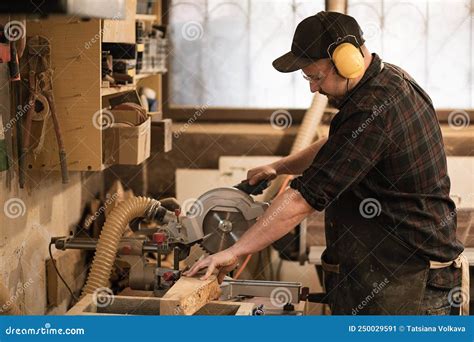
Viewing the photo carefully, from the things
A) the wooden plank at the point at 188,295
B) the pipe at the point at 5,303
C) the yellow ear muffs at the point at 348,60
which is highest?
the yellow ear muffs at the point at 348,60

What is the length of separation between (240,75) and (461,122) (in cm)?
140

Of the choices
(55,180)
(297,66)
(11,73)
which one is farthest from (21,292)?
(297,66)

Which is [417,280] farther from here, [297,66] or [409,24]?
[409,24]

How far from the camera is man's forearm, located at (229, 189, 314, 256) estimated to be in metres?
3.12

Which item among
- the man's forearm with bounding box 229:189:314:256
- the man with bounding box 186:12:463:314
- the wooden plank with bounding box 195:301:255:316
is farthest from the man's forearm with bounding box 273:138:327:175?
the wooden plank with bounding box 195:301:255:316

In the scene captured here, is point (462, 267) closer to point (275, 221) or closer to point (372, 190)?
point (372, 190)

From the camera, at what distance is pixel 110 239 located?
3852 mm

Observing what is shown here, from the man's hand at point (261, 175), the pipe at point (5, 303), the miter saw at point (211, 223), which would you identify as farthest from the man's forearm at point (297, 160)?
the pipe at point (5, 303)

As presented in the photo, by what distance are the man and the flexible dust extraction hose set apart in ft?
2.56

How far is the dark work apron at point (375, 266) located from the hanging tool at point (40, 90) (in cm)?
122

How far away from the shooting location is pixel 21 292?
3.87 meters

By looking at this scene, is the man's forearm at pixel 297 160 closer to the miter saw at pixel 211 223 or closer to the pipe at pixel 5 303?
the miter saw at pixel 211 223

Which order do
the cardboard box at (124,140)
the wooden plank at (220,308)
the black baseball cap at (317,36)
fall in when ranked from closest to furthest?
the wooden plank at (220,308), the black baseball cap at (317,36), the cardboard box at (124,140)

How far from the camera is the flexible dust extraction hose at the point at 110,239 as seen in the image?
3.79 m
